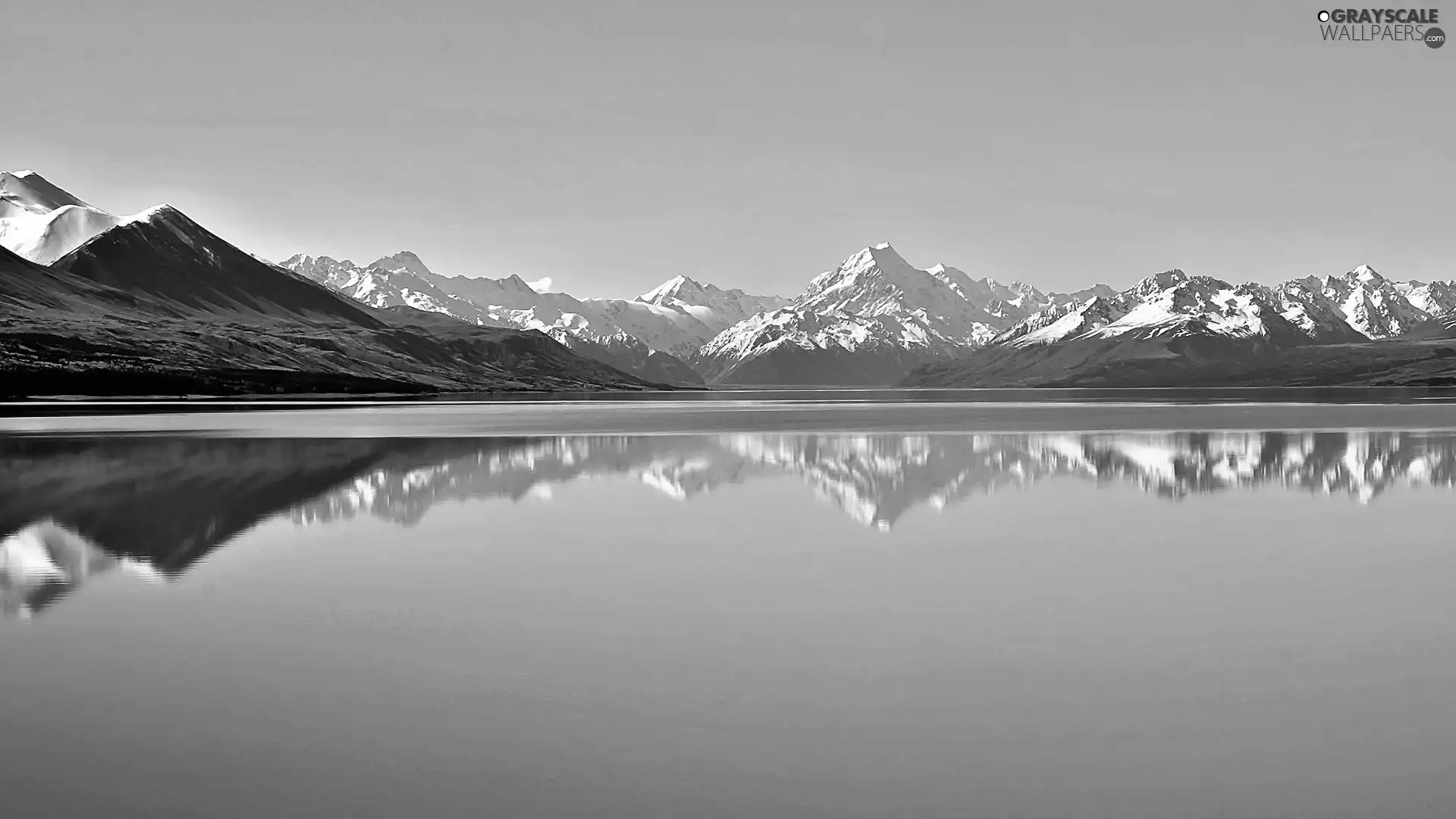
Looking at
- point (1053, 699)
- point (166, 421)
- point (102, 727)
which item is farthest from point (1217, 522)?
point (166, 421)

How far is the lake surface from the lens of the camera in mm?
14430

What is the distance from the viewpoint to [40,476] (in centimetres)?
5384

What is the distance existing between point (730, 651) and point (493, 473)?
125ft

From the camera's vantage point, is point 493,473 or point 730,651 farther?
point 493,473

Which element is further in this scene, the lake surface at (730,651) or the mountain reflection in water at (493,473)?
the mountain reflection in water at (493,473)

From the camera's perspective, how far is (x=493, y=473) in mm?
57469

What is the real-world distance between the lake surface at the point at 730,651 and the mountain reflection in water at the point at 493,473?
498 millimetres

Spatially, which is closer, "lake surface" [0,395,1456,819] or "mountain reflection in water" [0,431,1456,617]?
"lake surface" [0,395,1456,819]

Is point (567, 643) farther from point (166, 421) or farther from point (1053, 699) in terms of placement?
point (166, 421)

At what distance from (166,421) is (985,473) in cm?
8831

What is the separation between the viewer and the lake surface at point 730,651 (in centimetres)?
1443

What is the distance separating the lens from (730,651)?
827 inches

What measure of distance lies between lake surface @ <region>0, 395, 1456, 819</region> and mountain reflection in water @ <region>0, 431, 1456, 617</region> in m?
0.50

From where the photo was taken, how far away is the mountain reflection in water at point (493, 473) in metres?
35.4
